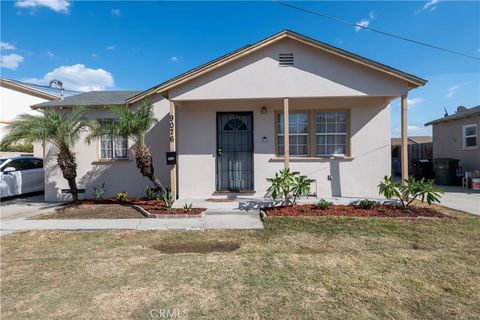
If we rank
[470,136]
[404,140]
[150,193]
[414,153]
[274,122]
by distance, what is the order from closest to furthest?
1. [404,140]
2. [274,122]
3. [150,193]
4. [470,136]
5. [414,153]

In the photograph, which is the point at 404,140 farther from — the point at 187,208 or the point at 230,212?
the point at 187,208

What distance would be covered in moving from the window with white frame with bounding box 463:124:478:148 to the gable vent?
33.7 feet

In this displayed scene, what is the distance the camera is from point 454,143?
13656mm

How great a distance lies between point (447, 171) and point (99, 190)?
15.1 m

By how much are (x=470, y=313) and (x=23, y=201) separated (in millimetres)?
12719

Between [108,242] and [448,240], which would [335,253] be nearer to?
[448,240]

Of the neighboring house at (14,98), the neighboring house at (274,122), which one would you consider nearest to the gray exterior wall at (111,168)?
the neighboring house at (274,122)

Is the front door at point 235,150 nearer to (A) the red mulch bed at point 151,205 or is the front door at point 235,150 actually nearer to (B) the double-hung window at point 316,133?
(B) the double-hung window at point 316,133

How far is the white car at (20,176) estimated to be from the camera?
399 inches

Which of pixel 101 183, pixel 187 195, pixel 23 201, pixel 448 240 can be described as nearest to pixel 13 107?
pixel 23 201

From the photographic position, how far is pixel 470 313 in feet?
9.33

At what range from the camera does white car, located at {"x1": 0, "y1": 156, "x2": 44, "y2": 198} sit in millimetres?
10125

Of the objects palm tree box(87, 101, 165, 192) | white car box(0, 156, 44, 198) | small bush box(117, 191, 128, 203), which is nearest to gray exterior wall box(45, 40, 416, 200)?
small bush box(117, 191, 128, 203)

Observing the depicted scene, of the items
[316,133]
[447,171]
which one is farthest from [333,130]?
[447,171]
